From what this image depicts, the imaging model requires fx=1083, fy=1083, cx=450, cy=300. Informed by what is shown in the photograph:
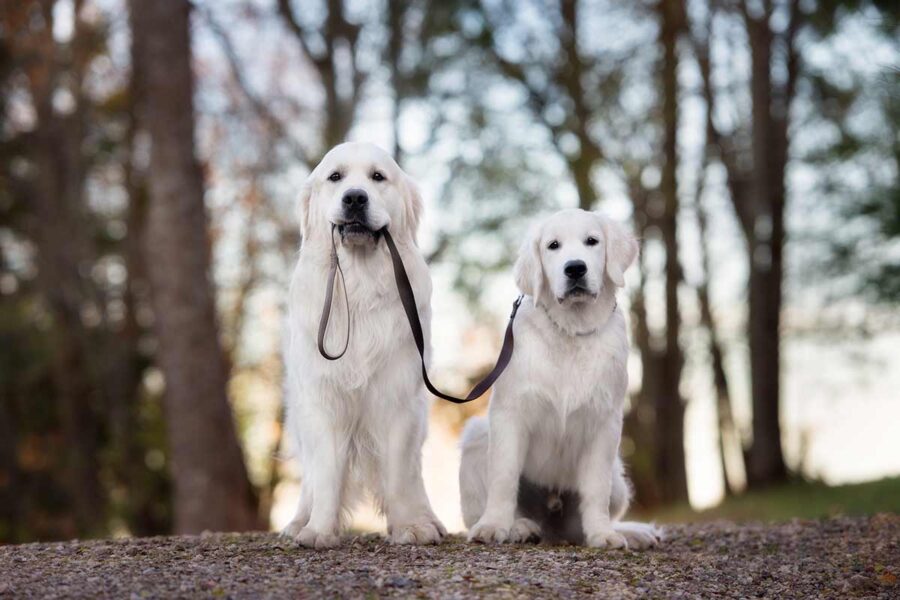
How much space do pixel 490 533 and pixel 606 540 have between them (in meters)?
0.60

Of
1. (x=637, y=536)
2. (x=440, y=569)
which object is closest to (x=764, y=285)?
(x=637, y=536)

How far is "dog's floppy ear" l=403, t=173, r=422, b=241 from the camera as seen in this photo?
5.66m

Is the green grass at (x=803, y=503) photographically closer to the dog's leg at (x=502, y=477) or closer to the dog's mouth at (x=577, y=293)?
the dog's leg at (x=502, y=477)

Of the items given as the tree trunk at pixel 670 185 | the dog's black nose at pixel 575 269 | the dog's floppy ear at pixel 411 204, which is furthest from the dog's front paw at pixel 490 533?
the tree trunk at pixel 670 185

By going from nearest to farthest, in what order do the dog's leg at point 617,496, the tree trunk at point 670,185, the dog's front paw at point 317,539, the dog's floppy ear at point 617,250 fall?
the dog's front paw at point 317,539, the dog's floppy ear at point 617,250, the dog's leg at point 617,496, the tree trunk at point 670,185

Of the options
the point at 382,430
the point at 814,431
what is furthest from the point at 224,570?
the point at 814,431

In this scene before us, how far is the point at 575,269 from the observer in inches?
216

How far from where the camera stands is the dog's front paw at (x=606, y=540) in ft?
18.4

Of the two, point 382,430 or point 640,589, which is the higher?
point 382,430

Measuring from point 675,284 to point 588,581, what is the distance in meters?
12.3

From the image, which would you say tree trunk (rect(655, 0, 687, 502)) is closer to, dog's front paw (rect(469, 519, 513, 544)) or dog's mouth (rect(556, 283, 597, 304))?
dog's mouth (rect(556, 283, 597, 304))

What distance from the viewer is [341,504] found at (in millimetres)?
5578

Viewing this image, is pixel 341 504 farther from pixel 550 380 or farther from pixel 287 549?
pixel 550 380

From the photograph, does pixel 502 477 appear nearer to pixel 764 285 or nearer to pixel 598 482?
pixel 598 482
